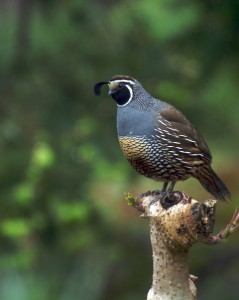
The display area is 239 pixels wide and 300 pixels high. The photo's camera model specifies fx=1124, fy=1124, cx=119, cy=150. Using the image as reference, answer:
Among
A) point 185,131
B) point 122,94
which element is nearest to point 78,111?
point 185,131

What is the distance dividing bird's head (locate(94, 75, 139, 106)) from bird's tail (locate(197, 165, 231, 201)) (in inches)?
21.0

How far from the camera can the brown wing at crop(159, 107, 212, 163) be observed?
5574 mm

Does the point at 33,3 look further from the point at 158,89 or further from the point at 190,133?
the point at 190,133

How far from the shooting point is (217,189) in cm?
552

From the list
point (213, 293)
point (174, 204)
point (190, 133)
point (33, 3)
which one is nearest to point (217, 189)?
point (190, 133)

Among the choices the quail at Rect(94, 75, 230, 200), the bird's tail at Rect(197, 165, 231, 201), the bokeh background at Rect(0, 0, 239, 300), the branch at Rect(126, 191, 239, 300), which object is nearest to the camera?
the branch at Rect(126, 191, 239, 300)

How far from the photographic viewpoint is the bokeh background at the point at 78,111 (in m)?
7.38

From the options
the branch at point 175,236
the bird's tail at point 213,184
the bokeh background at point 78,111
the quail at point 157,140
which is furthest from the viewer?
the bokeh background at point 78,111

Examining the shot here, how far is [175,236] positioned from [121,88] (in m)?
1.42

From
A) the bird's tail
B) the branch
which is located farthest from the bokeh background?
the branch

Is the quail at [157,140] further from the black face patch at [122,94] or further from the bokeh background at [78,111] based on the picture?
the bokeh background at [78,111]

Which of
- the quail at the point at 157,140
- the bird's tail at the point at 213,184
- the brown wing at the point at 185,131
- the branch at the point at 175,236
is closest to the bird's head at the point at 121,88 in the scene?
the quail at the point at 157,140

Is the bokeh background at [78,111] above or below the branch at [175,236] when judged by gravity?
below

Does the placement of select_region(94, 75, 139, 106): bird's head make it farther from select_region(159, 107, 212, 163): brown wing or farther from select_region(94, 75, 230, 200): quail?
select_region(159, 107, 212, 163): brown wing
